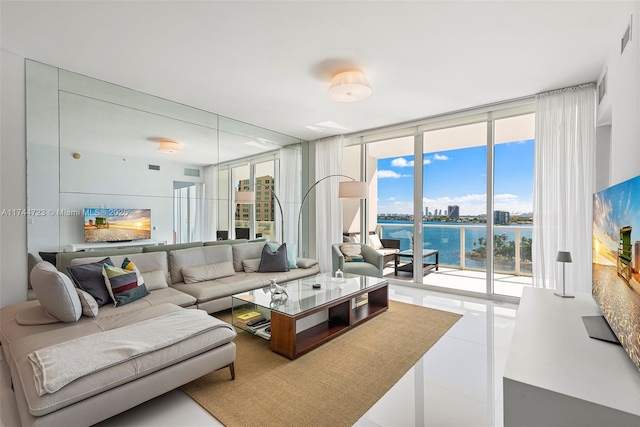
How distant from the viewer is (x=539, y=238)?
3.80 m

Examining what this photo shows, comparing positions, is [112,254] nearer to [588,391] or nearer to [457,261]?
[588,391]

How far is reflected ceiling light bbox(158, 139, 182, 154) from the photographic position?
398cm

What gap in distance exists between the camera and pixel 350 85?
2986mm

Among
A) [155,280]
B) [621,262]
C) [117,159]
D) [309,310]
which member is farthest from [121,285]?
[621,262]

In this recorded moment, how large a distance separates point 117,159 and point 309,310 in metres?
2.88

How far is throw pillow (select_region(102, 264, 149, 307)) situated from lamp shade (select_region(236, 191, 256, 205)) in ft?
7.10

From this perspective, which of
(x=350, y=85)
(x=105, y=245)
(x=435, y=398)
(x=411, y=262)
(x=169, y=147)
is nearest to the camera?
(x=435, y=398)

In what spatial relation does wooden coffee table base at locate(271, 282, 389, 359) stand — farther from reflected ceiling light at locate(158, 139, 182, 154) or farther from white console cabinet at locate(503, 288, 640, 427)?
reflected ceiling light at locate(158, 139, 182, 154)

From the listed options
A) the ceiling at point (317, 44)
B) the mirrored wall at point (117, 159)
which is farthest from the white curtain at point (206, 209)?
the ceiling at point (317, 44)

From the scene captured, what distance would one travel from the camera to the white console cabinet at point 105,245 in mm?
3210

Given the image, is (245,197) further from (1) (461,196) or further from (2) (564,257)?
(2) (564,257)

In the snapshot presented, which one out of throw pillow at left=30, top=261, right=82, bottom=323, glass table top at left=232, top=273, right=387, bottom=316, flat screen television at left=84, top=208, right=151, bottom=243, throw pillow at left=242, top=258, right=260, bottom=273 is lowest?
glass table top at left=232, top=273, right=387, bottom=316

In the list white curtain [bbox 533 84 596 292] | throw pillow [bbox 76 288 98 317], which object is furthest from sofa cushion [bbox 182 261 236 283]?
white curtain [bbox 533 84 596 292]

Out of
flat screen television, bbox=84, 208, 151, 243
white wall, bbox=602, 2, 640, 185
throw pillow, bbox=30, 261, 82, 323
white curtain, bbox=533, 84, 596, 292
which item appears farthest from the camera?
white curtain, bbox=533, 84, 596, 292
